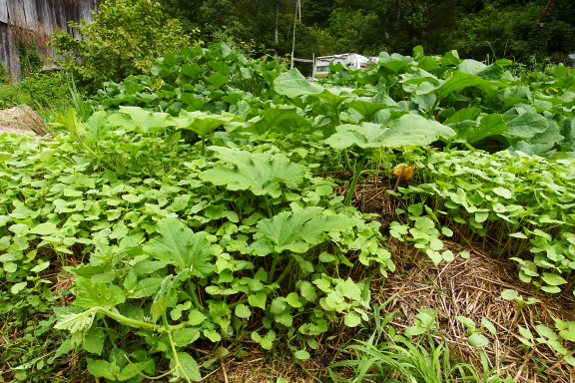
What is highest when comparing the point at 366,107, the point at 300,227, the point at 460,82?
the point at 460,82

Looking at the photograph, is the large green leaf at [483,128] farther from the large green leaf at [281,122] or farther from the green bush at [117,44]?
the green bush at [117,44]

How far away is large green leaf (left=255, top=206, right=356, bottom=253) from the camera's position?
108 centimetres

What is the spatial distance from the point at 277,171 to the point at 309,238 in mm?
368

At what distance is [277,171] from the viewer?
1.32 m

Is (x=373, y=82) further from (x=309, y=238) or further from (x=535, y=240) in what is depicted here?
(x=309, y=238)

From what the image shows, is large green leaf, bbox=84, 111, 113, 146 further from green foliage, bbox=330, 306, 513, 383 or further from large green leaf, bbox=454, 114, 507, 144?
large green leaf, bbox=454, 114, 507, 144

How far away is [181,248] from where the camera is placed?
105cm

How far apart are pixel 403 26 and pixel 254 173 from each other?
24.5 meters

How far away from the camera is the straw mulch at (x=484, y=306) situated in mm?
1042

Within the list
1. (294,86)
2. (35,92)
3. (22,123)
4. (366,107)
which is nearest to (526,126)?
(366,107)

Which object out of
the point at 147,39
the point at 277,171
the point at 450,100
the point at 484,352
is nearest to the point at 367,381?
the point at 484,352

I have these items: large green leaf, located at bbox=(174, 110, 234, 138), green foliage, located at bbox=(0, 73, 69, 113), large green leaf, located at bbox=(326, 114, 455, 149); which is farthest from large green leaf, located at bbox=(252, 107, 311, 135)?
green foliage, located at bbox=(0, 73, 69, 113)

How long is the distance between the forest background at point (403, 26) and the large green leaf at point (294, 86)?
1016cm

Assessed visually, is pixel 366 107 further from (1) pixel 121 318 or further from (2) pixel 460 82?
(1) pixel 121 318
